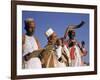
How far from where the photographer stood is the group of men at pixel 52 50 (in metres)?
1.81

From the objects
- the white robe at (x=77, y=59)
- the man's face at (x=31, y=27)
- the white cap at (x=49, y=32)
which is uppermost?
the man's face at (x=31, y=27)

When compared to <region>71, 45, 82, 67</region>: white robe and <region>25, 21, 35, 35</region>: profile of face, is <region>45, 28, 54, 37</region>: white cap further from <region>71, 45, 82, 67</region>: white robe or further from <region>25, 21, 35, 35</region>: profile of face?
<region>71, 45, 82, 67</region>: white robe

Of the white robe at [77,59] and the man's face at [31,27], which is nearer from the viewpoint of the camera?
the man's face at [31,27]

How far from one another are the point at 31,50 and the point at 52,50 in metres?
0.18

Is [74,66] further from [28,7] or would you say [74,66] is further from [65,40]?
→ [28,7]

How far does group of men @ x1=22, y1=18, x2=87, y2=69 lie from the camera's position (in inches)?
71.3

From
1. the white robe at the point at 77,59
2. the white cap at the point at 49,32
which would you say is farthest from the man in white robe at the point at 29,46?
the white robe at the point at 77,59

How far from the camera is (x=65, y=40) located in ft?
6.33

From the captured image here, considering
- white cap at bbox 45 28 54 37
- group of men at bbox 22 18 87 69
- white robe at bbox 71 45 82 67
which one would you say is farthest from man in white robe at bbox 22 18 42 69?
white robe at bbox 71 45 82 67

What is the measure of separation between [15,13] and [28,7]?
0.39ft

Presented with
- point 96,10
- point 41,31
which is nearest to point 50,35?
point 41,31

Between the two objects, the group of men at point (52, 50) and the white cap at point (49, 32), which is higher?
the white cap at point (49, 32)

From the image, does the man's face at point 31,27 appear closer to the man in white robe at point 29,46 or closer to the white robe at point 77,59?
the man in white robe at point 29,46

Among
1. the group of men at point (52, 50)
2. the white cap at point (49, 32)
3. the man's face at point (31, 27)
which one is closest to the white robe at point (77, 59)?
the group of men at point (52, 50)
